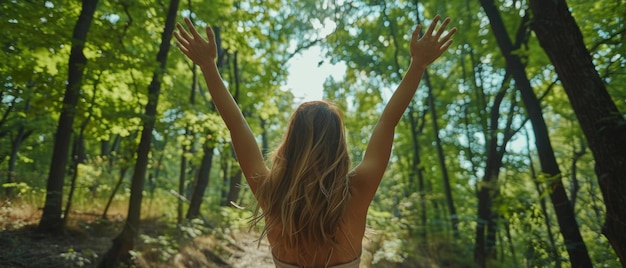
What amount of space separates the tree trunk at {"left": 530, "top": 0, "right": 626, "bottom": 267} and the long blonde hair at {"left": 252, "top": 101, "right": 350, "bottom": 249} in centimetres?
295

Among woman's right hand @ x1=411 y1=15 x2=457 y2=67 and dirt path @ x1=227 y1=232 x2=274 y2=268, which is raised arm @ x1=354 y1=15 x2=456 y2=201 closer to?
woman's right hand @ x1=411 y1=15 x2=457 y2=67

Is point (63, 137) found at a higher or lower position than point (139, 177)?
higher

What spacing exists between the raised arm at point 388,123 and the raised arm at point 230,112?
0.46m

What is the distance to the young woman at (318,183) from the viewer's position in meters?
1.55

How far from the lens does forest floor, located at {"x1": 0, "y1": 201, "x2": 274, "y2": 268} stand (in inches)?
240

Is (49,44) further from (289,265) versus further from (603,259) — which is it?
(603,259)

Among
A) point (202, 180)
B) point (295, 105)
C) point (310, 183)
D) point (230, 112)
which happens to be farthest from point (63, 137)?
point (310, 183)

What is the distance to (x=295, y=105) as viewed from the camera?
6.32 meters

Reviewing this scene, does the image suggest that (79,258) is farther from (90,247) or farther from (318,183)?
(318,183)

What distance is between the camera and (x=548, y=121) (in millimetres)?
18328

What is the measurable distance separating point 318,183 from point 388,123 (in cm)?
40

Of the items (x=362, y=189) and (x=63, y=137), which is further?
(x=63, y=137)

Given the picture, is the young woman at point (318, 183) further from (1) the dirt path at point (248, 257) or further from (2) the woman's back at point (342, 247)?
(1) the dirt path at point (248, 257)

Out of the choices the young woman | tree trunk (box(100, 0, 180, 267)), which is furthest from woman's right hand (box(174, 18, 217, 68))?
tree trunk (box(100, 0, 180, 267))
